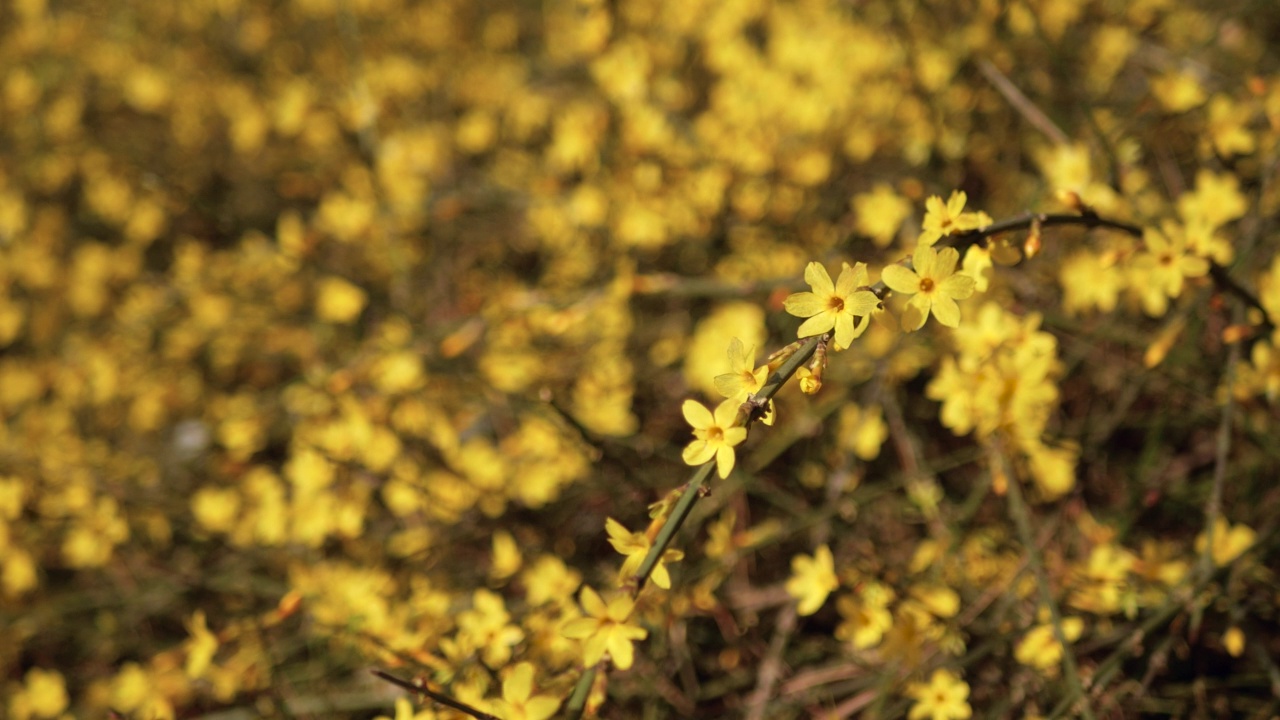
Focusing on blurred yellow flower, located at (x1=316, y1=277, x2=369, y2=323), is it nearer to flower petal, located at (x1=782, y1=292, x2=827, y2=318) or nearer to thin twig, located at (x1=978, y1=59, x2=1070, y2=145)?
thin twig, located at (x1=978, y1=59, x2=1070, y2=145)

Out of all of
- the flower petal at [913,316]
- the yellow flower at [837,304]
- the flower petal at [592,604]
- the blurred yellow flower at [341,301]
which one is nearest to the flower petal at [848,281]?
the yellow flower at [837,304]

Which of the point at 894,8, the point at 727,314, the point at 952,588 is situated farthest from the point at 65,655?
the point at 894,8

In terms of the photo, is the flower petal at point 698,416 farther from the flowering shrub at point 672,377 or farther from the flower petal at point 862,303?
the flower petal at point 862,303

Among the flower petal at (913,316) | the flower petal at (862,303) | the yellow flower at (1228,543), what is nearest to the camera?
the flower petal at (862,303)

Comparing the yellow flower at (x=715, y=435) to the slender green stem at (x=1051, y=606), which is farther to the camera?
the slender green stem at (x=1051, y=606)

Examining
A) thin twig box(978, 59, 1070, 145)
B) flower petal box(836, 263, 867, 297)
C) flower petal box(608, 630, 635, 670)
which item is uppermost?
thin twig box(978, 59, 1070, 145)

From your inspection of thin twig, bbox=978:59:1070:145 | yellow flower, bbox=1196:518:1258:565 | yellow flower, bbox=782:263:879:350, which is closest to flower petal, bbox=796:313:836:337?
yellow flower, bbox=782:263:879:350

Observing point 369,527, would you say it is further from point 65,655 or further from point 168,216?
point 168,216

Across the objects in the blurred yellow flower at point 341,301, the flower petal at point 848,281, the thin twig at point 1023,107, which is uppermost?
the thin twig at point 1023,107
